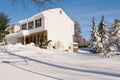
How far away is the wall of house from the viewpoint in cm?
5203

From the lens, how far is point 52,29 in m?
52.5

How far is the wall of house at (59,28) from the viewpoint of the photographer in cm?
5203

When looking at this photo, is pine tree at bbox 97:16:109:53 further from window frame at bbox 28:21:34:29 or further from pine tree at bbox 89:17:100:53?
window frame at bbox 28:21:34:29

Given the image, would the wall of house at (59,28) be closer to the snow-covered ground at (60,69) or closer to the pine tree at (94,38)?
the pine tree at (94,38)

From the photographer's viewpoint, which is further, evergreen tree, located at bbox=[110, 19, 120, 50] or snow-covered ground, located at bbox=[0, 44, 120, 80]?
evergreen tree, located at bbox=[110, 19, 120, 50]

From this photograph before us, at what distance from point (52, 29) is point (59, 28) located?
5.79 feet

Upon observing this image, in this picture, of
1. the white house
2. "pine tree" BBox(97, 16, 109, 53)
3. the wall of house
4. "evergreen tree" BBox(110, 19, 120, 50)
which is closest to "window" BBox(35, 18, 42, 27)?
the white house

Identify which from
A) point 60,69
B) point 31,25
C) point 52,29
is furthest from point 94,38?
point 60,69

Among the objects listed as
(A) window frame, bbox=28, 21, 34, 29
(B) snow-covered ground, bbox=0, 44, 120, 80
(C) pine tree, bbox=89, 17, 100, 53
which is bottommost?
(B) snow-covered ground, bbox=0, 44, 120, 80

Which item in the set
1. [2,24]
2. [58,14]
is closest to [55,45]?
[58,14]

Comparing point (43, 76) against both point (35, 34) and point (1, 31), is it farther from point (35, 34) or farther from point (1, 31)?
point (1, 31)

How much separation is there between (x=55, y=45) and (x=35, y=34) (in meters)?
5.29

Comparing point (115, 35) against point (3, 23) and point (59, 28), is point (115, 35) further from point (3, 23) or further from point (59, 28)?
point (3, 23)

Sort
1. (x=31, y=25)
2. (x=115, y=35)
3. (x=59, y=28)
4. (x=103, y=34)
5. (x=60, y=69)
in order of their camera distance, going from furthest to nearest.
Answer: (x=103, y=34) < (x=115, y=35) < (x=31, y=25) < (x=59, y=28) < (x=60, y=69)
